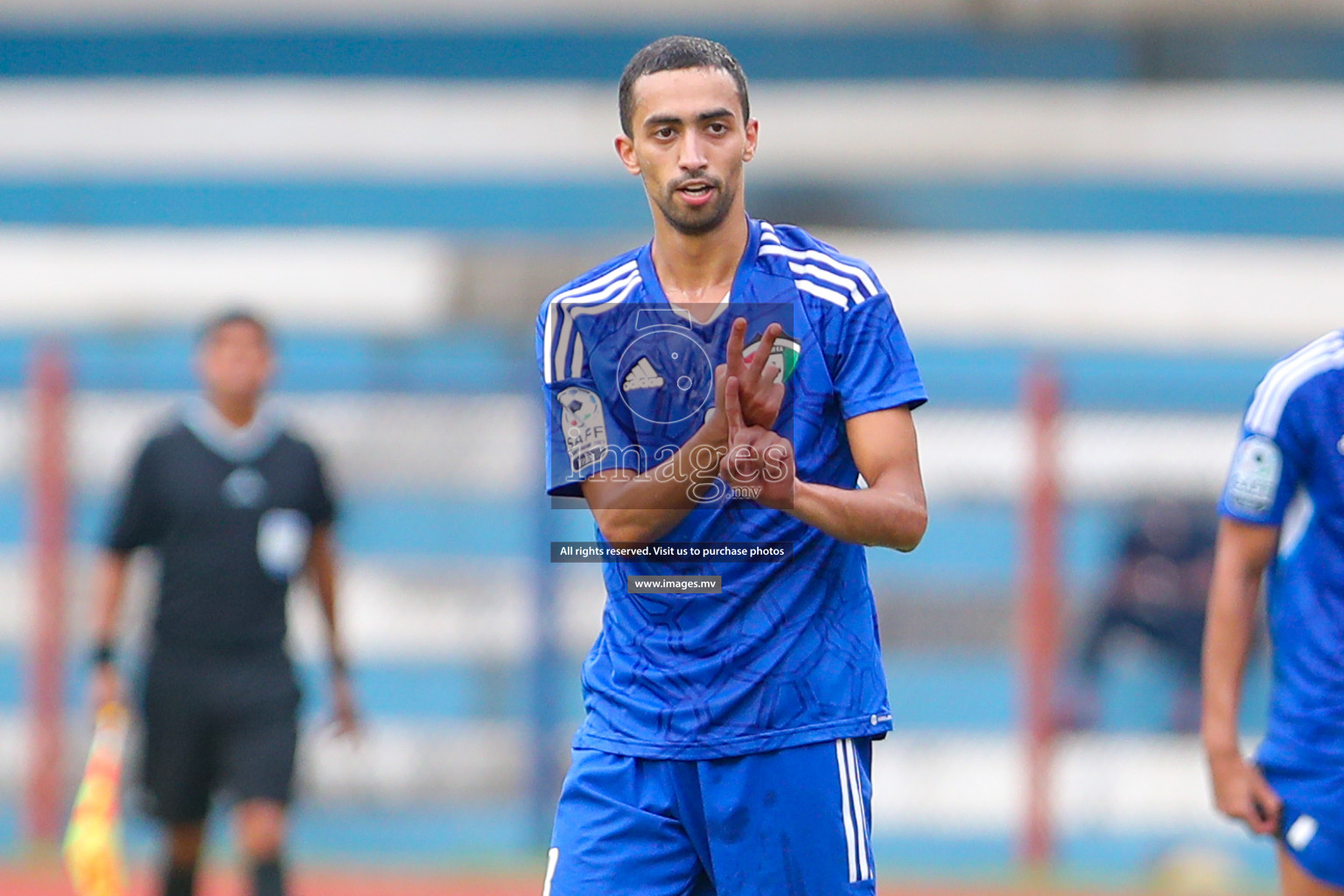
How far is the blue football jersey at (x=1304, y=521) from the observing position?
4.15m

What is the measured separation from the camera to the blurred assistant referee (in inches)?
260

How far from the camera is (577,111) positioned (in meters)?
13.0

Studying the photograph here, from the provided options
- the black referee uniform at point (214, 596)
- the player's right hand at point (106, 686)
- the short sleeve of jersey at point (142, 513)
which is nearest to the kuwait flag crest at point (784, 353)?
the black referee uniform at point (214, 596)

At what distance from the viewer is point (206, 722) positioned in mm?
6609

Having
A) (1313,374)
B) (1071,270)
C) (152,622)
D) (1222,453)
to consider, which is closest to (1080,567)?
(1222,453)

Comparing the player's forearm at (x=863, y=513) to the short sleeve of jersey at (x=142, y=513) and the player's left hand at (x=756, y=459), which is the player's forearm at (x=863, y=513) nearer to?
the player's left hand at (x=756, y=459)

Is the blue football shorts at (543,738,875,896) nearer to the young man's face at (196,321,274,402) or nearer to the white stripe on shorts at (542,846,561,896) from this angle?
the white stripe on shorts at (542,846,561,896)

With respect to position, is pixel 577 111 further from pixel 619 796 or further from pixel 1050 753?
pixel 619 796

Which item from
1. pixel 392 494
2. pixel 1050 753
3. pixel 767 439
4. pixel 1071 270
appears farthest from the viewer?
pixel 1071 270

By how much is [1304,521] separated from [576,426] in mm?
Result: 1794

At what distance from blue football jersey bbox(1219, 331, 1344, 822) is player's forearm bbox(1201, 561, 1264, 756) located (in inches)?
3.1

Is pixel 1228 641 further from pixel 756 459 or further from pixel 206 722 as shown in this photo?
pixel 206 722

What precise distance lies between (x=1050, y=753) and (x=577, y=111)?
5.91 metres

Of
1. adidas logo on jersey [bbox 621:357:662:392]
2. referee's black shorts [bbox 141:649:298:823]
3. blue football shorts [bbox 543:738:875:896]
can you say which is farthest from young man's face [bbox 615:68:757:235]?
referee's black shorts [bbox 141:649:298:823]
